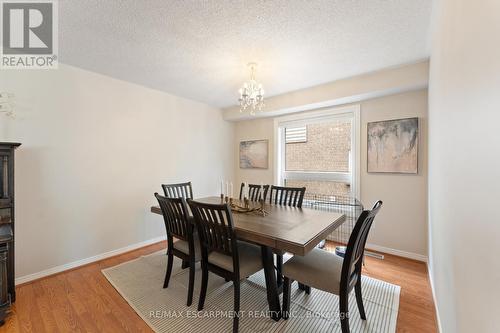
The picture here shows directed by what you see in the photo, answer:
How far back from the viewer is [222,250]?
1.67 meters

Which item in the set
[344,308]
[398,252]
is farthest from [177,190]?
[398,252]

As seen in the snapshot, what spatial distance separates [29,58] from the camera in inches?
91.5

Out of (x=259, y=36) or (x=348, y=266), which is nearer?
(x=348, y=266)

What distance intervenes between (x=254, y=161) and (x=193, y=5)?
123 inches

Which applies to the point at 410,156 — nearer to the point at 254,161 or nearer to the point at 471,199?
the point at 471,199

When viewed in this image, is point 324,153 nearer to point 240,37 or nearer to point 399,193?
point 399,193

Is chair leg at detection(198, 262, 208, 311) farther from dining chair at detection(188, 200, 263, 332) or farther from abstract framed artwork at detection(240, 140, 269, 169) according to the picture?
abstract framed artwork at detection(240, 140, 269, 169)

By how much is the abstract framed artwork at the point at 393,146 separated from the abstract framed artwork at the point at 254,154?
1.88 meters

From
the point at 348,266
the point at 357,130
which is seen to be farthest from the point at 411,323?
the point at 357,130

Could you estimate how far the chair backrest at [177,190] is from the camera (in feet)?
9.47

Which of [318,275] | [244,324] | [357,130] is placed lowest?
[244,324]

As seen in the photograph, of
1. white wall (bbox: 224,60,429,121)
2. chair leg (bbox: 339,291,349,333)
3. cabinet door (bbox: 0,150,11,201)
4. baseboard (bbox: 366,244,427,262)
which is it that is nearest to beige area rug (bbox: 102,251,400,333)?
chair leg (bbox: 339,291,349,333)

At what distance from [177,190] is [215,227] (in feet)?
5.36

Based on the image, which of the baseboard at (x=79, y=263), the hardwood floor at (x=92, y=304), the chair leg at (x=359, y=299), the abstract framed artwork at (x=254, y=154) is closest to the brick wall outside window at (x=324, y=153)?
the abstract framed artwork at (x=254, y=154)
